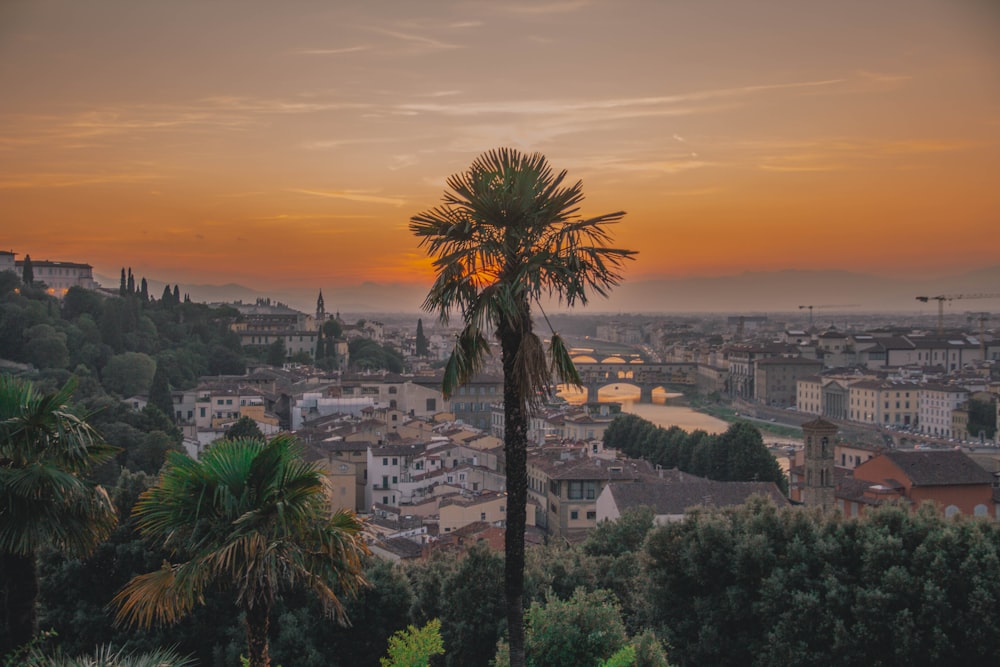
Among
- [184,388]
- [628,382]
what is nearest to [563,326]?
[628,382]

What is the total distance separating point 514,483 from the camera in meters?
3.68

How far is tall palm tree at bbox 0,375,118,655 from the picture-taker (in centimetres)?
406

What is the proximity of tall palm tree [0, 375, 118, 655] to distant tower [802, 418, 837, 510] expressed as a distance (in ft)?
40.5

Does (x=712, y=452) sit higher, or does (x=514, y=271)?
(x=514, y=271)

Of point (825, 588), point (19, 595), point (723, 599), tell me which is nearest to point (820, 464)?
point (723, 599)

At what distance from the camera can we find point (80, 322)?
35.4 metres

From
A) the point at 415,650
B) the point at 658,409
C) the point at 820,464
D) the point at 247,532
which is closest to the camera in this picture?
the point at 247,532

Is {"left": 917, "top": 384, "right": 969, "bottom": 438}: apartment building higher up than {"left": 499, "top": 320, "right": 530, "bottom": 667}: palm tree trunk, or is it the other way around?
{"left": 499, "top": 320, "right": 530, "bottom": 667}: palm tree trunk

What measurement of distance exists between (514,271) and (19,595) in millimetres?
2691

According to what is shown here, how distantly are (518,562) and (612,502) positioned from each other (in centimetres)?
1164

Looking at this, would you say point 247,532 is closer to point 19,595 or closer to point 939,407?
point 19,595

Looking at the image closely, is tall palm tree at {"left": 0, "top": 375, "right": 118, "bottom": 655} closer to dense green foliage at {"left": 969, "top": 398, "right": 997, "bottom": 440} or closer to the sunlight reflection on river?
the sunlight reflection on river

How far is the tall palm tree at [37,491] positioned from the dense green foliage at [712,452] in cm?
1753

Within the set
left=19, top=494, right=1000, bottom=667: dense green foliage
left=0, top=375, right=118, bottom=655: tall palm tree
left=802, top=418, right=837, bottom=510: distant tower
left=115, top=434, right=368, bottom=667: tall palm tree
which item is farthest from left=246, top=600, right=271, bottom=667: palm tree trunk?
left=802, top=418, right=837, bottom=510: distant tower
